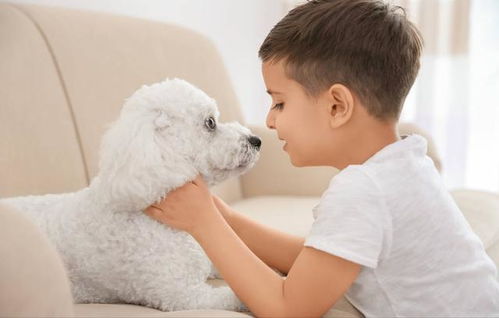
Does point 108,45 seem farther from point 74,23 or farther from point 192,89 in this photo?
point 192,89

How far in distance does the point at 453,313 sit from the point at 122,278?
0.56 meters

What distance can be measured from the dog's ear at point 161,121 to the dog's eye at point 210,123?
9 cm

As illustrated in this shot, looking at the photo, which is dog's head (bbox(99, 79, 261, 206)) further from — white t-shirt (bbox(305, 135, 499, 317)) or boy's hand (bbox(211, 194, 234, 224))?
white t-shirt (bbox(305, 135, 499, 317))

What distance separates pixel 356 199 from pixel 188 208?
291 millimetres

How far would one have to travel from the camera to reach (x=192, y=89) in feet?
3.80

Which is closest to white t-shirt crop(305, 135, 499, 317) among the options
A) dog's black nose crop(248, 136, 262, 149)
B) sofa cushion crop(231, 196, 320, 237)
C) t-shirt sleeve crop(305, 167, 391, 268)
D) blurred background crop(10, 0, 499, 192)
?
t-shirt sleeve crop(305, 167, 391, 268)

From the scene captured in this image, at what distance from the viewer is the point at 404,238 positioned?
90 cm

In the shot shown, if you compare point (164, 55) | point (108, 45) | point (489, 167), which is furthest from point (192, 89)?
point (489, 167)

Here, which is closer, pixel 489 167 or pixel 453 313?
pixel 453 313

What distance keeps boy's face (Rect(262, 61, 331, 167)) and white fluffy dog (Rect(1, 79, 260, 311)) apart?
164 mm

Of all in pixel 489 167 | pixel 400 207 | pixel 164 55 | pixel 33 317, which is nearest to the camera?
pixel 33 317

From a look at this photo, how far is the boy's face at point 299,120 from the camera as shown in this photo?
986 millimetres

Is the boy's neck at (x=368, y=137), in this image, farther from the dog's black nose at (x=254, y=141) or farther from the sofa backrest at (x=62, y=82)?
the sofa backrest at (x=62, y=82)

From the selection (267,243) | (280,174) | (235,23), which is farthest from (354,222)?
(235,23)
